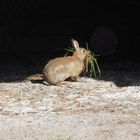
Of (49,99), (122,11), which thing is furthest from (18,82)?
(122,11)

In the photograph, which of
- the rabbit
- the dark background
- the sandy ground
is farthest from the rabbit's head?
the dark background

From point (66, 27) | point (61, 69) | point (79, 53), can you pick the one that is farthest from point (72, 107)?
point (66, 27)

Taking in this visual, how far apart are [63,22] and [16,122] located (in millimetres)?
4510

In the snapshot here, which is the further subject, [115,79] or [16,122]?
[115,79]

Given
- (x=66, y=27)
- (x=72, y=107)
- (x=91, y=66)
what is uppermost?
(x=66, y=27)

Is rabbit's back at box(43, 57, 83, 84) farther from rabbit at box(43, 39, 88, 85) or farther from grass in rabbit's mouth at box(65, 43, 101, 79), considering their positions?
grass in rabbit's mouth at box(65, 43, 101, 79)

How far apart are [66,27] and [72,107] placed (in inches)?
148

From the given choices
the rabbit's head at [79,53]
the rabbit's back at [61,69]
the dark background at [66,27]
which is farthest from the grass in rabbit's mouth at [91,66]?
the dark background at [66,27]

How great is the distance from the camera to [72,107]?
7301mm

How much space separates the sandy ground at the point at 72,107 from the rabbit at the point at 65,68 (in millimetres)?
117

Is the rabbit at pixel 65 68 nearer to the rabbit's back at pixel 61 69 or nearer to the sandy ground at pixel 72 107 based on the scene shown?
the rabbit's back at pixel 61 69

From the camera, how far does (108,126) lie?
253 inches

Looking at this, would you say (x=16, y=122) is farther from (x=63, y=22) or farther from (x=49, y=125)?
(x=63, y=22)

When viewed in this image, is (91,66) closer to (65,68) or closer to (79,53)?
(79,53)
